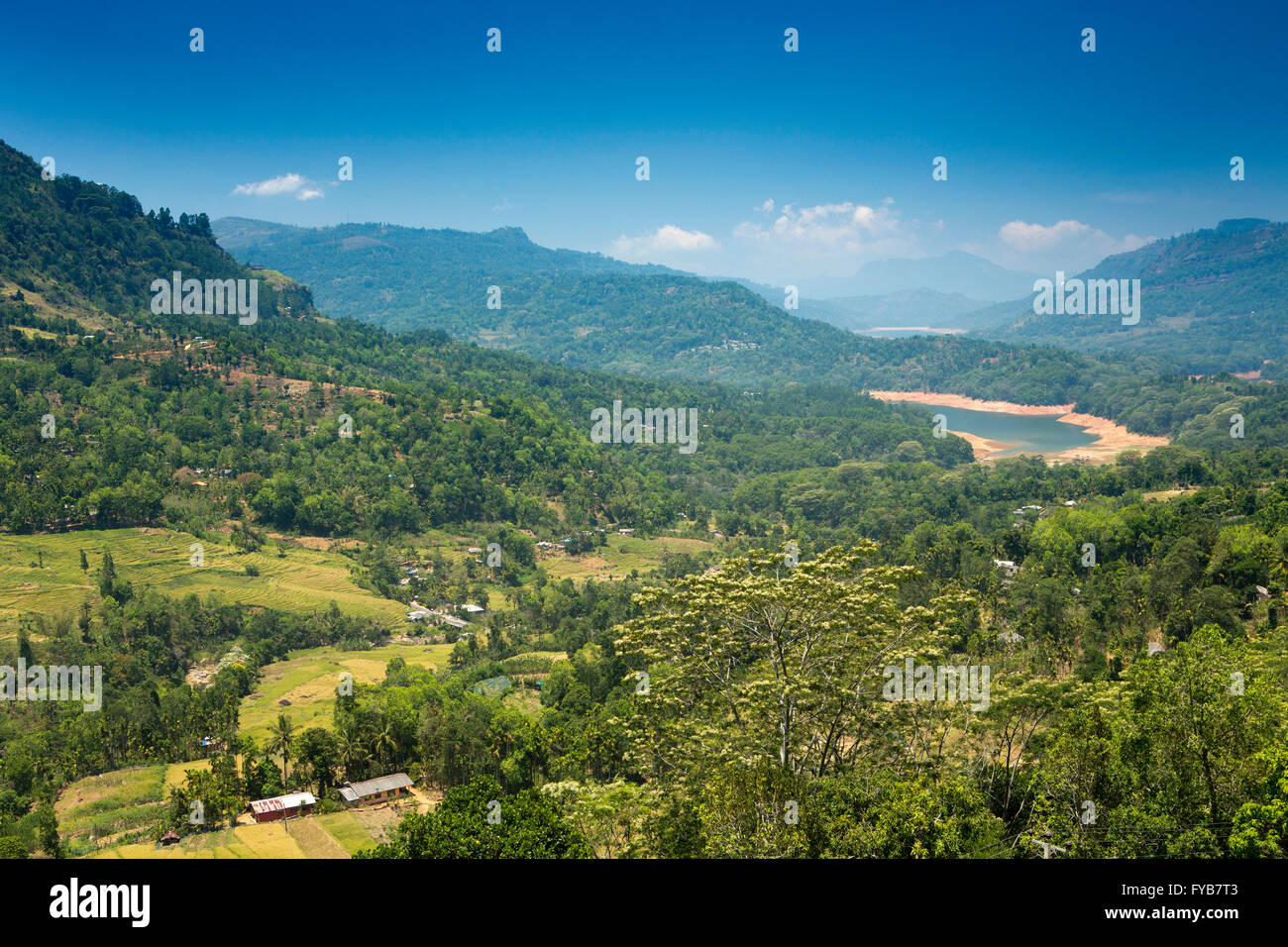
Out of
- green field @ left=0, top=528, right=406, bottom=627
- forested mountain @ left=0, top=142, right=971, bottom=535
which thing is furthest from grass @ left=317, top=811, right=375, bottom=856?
forested mountain @ left=0, top=142, right=971, bottom=535

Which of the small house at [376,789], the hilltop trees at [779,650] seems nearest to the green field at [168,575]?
the small house at [376,789]

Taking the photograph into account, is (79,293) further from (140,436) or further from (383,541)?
(383,541)

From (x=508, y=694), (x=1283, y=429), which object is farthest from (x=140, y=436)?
(x=1283, y=429)

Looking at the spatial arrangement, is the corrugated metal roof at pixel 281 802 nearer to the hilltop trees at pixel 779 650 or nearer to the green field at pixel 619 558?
the hilltop trees at pixel 779 650

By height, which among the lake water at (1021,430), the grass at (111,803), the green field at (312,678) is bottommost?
the green field at (312,678)
